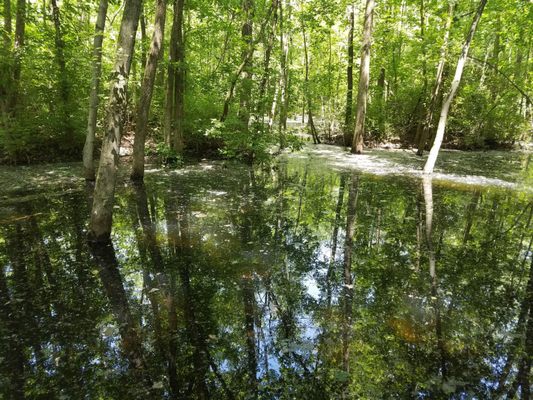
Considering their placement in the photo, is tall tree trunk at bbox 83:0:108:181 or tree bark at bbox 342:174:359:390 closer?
tree bark at bbox 342:174:359:390

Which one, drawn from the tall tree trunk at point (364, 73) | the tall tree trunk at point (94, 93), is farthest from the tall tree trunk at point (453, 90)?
the tall tree trunk at point (94, 93)

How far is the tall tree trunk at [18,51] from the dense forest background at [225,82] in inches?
1.6

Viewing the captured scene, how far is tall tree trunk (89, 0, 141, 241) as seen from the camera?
531 cm

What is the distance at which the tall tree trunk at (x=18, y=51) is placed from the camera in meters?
11.0

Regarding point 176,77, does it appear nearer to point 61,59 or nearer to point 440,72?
point 61,59

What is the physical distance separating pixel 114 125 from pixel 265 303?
370 cm

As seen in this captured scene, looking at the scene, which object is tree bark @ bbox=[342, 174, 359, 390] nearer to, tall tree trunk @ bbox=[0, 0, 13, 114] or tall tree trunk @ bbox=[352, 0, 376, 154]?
tall tree trunk @ bbox=[352, 0, 376, 154]

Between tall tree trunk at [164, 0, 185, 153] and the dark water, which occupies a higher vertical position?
tall tree trunk at [164, 0, 185, 153]

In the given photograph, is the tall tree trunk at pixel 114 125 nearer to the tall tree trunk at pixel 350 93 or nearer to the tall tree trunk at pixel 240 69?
the tall tree trunk at pixel 240 69

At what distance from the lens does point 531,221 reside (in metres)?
7.99

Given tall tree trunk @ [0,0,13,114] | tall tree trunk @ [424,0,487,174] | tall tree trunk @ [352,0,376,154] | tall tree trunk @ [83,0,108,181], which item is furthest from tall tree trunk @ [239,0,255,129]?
tall tree trunk @ [0,0,13,114]

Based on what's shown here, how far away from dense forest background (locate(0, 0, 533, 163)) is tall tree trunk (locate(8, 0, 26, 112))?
40 millimetres

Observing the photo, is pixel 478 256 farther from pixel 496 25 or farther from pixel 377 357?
pixel 496 25

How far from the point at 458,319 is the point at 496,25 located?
20228 millimetres
